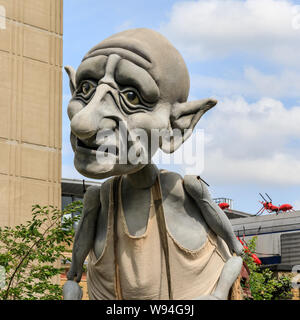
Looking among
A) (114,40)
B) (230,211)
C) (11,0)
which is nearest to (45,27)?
(11,0)

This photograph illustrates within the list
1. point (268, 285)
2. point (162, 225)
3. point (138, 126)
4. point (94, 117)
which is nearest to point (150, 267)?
point (162, 225)

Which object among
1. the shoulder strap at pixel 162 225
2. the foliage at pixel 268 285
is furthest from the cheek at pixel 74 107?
the foliage at pixel 268 285

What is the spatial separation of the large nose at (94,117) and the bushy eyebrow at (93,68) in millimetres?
134

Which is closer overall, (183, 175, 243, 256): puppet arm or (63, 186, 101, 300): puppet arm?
(183, 175, 243, 256): puppet arm

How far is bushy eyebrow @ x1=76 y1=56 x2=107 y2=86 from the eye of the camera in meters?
4.48

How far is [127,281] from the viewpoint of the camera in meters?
4.55

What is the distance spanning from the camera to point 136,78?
438cm

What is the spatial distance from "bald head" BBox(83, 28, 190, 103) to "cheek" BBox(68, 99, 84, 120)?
0.32 meters

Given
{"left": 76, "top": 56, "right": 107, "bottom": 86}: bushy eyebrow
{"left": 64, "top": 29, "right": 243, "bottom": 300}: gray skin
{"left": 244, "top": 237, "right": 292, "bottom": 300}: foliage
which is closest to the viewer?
{"left": 64, "top": 29, "right": 243, "bottom": 300}: gray skin

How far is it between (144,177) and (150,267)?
2.02ft

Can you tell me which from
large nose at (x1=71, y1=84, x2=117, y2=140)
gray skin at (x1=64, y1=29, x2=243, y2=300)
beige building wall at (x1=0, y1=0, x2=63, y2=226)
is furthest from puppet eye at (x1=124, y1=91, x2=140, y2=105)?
beige building wall at (x1=0, y1=0, x2=63, y2=226)

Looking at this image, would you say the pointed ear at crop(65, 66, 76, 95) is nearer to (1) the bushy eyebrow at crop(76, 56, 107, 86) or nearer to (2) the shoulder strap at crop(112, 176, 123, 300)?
(1) the bushy eyebrow at crop(76, 56, 107, 86)
